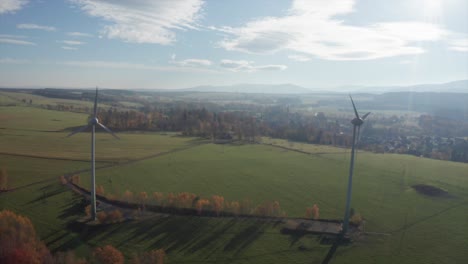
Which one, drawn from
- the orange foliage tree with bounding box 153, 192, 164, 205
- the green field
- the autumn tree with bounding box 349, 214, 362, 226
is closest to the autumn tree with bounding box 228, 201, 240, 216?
the green field

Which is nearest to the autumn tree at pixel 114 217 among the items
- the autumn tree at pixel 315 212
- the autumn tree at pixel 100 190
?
the autumn tree at pixel 100 190

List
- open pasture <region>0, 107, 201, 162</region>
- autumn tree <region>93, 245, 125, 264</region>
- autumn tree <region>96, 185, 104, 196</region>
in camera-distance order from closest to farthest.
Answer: autumn tree <region>93, 245, 125, 264</region> < autumn tree <region>96, 185, 104, 196</region> < open pasture <region>0, 107, 201, 162</region>

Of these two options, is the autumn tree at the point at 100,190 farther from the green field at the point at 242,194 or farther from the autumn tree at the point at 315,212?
the autumn tree at the point at 315,212

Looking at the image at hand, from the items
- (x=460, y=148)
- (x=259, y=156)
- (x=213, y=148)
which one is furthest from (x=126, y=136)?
(x=460, y=148)

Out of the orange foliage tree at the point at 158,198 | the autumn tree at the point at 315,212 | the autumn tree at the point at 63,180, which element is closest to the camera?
the autumn tree at the point at 315,212

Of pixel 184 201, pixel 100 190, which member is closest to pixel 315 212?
pixel 184 201

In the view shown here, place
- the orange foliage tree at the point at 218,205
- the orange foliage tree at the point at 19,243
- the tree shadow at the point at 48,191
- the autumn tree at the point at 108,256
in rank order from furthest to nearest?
1. the tree shadow at the point at 48,191
2. the orange foliage tree at the point at 218,205
3. the autumn tree at the point at 108,256
4. the orange foliage tree at the point at 19,243

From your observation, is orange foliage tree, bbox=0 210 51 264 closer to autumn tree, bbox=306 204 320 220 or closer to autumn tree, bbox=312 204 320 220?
autumn tree, bbox=306 204 320 220
